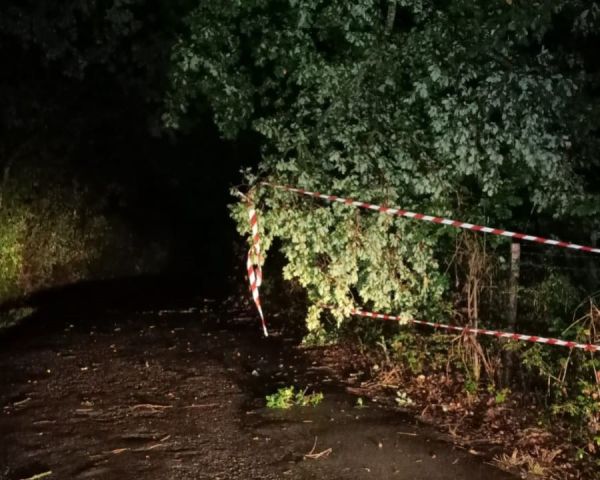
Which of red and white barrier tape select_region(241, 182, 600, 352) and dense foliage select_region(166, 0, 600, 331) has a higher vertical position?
dense foliage select_region(166, 0, 600, 331)

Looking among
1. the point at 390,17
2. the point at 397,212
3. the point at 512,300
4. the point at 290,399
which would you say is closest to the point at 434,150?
the point at 397,212

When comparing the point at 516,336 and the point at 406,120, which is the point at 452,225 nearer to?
the point at 406,120

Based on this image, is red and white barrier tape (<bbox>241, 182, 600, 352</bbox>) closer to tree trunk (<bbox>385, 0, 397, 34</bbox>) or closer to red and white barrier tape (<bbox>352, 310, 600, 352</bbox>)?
red and white barrier tape (<bbox>352, 310, 600, 352</bbox>)

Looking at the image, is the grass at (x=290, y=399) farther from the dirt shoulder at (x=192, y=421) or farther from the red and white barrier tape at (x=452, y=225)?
the red and white barrier tape at (x=452, y=225)

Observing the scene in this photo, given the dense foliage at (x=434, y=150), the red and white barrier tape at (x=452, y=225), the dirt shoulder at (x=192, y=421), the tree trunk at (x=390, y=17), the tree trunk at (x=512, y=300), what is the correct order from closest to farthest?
the dirt shoulder at (x=192, y=421)
the red and white barrier tape at (x=452, y=225)
the dense foliage at (x=434, y=150)
the tree trunk at (x=512, y=300)
the tree trunk at (x=390, y=17)

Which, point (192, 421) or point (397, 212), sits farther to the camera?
point (397, 212)

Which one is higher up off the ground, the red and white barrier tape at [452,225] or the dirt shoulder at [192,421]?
the red and white barrier tape at [452,225]

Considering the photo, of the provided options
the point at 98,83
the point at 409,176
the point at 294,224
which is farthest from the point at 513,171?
the point at 98,83

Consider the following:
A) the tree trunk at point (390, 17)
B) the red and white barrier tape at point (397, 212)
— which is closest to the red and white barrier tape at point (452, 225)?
the red and white barrier tape at point (397, 212)

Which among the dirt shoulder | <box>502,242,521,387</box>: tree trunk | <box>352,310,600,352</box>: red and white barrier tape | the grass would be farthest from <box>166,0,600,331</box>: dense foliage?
the dirt shoulder

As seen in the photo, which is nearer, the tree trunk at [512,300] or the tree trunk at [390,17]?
the tree trunk at [512,300]

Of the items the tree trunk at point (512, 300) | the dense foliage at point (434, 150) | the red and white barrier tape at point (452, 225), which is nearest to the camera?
the red and white barrier tape at point (452, 225)

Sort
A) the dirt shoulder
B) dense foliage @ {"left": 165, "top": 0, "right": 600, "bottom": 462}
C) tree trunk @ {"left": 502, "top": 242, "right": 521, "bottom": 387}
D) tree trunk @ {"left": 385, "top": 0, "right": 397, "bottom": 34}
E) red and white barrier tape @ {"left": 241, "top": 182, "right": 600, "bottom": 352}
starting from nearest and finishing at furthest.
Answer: the dirt shoulder → red and white barrier tape @ {"left": 241, "top": 182, "right": 600, "bottom": 352} → dense foliage @ {"left": 165, "top": 0, "right": 600, "bottom": 462} → tree trunk @ {"left": 502, "top": 242, "right": 521, "bottom": 387} → tree trunk @ {"left": 385, "top": 0, "right": 397, "bottom": 34}

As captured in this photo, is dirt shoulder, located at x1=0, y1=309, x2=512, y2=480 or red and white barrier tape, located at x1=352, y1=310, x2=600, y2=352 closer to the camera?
dirt shoulder, located at x1=0, y1=309, x2=512, y2=480
